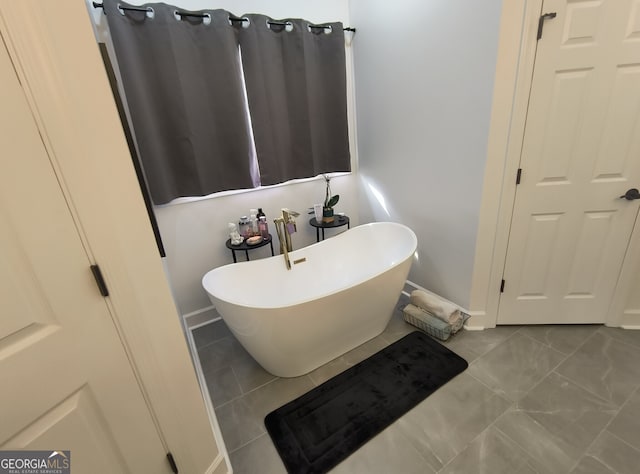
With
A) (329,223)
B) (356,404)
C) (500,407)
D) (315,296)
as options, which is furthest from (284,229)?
(500,407)

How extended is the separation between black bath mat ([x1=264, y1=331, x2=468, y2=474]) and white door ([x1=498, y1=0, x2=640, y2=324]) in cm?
71

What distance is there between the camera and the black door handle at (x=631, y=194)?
1691 mm

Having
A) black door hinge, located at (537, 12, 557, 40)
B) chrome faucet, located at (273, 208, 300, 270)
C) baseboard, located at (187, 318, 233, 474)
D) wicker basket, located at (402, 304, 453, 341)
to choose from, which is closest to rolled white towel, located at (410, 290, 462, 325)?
wicker basket, located at (402, 304, 453, 341)

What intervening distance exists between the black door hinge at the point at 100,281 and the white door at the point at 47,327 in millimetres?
12

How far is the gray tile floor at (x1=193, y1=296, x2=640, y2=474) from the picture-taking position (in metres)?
1.36

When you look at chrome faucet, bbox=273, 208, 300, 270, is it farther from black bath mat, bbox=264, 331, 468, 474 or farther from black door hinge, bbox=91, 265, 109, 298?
black door hinge, bbox=91, 265, 109, 298

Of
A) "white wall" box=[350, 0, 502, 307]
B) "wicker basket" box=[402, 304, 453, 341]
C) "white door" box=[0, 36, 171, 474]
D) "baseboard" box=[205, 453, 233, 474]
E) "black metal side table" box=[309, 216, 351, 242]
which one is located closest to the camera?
"white door" box=[0, 36, 171, 474]

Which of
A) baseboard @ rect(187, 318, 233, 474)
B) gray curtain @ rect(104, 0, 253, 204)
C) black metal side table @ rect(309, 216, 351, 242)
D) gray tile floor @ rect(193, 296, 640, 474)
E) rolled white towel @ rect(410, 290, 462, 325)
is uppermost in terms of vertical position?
gray curtain @ rect(104, 0, 253, 204)

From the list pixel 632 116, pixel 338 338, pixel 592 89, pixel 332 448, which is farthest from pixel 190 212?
pixel 632 116

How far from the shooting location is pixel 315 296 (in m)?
1.63

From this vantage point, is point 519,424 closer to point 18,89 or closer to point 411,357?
point 411,357

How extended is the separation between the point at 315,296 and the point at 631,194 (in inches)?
74.4

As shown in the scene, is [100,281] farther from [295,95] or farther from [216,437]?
[295,95]

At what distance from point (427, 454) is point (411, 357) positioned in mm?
613
